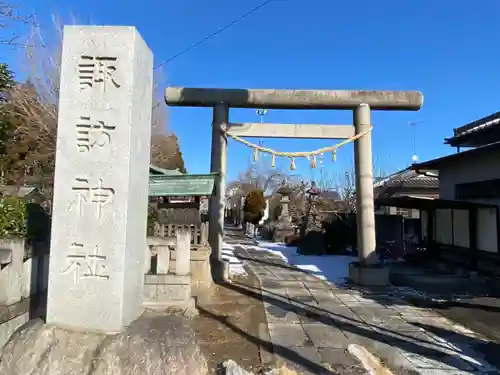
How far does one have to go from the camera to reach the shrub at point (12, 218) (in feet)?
15.5

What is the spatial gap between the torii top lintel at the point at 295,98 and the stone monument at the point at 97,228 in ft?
23.1

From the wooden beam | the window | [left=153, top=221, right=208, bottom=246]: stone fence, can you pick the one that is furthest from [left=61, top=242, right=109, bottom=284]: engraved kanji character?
the window

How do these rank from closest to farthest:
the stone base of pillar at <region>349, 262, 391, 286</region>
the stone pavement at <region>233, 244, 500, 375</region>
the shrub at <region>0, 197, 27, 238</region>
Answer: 1. the shrub at <region>0, 197, 27, 238</region>
2. the stone pavement at <region>233, 244, 500, 375</region>
3. the stone base of pillar at <region>349, 262, 391, 286</region>

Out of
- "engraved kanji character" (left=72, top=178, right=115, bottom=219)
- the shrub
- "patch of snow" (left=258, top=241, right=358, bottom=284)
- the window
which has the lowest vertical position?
"patch of snow" (left=258, top=241, right=358, bottom=284)

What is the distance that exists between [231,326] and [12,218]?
392cm

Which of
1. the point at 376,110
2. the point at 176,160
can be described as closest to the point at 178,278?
the point at 376,110

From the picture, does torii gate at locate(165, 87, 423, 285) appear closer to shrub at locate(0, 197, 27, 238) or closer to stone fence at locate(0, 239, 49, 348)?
stone fence at locate(0, 239, 49, 348)

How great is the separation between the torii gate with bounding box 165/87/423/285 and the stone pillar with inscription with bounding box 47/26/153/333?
6.99 metres

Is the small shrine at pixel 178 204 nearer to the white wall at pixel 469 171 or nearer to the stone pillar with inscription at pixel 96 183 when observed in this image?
the stone pillar with inscription at pixel 96 183

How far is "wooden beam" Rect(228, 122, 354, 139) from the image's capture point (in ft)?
37.1

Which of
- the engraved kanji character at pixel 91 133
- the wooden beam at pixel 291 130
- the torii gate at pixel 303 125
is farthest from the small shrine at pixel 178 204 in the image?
the engraved kanji character at pixel 91 133

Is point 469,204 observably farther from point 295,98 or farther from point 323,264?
point 295,98


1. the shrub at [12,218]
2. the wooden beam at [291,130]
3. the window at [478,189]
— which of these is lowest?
the shrub at [12,218]

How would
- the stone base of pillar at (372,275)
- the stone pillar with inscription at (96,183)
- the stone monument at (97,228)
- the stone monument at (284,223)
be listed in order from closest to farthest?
the stone monument at (97,228) → the stone pillar with inscription at (96,183) → the stone base of pillar at (372,275) → the stone monument at (284,223)
